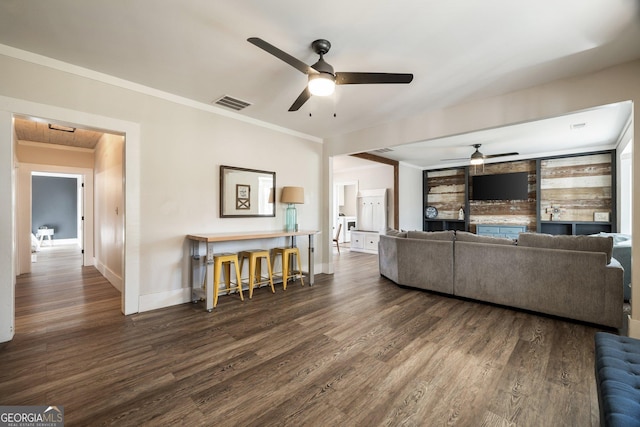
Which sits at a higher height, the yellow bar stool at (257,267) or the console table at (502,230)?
the console table at (502,230)

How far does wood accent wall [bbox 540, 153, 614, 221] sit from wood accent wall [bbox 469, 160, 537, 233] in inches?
9.0

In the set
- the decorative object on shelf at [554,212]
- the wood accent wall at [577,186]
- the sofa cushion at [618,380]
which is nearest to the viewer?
the sofa cushion at [618,380]

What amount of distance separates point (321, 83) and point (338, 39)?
0.44 meters

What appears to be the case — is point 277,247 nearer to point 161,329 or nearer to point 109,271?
point 161,329

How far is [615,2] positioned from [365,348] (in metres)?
3.14

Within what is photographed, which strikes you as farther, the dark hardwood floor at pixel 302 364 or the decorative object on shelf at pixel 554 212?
the decorative object on shelf at pixel 554 212

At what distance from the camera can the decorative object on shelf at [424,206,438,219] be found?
28.6 ft

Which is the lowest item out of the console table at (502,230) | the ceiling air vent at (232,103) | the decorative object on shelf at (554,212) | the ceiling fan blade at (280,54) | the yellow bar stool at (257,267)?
the yellow bar stool at (257,267)

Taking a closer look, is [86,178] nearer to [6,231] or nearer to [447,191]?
[6,231]

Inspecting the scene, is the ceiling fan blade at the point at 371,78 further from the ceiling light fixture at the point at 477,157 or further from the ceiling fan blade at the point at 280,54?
the ceiling light fixture at the point at 477,157

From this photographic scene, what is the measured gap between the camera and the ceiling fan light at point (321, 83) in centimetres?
222

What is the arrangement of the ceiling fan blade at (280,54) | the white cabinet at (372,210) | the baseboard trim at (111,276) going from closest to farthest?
1. the ceiling fan blade at (280,54)
2. the baseboard trim at (111,276)
3. the white cabinet at (372,210)

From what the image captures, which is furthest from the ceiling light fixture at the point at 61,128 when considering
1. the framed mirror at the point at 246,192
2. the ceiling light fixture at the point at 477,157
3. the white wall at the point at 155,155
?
the ceiling light fixture at the point at 477,157

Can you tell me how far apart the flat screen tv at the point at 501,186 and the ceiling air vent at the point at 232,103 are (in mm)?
6738
